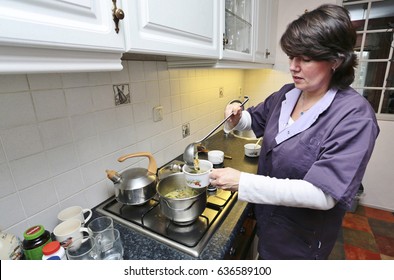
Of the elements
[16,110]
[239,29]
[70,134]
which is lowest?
[70,134]

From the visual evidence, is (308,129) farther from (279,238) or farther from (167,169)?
(167,169)

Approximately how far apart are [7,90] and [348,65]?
1030 millimetres

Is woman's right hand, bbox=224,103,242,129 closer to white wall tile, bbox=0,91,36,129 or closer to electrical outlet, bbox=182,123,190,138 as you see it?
electrical outlet, bbox=182,123,190,138

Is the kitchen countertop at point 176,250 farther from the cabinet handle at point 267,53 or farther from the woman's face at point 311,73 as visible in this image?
the cabinet handle at point 267,53

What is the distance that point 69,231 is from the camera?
0.68 metres

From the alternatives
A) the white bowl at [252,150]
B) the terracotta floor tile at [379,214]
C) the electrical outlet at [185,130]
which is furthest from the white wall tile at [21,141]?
the terracotta floor tile at [379,214]

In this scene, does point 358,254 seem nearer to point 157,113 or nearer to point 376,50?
point 376,50

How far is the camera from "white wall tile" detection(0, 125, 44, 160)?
2.03 ft

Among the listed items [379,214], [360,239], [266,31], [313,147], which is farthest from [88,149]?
[379,214]

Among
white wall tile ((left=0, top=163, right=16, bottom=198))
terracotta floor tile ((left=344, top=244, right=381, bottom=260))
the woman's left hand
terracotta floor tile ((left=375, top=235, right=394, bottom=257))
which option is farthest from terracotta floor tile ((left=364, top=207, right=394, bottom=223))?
white wall tile ((left=0, top=163, right=16, bottom=198))

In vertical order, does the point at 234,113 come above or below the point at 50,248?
above

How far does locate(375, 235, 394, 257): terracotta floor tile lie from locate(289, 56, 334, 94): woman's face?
67.5 inches

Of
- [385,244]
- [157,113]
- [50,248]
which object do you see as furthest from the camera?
[385,244]

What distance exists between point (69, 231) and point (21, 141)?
12.4 inches
